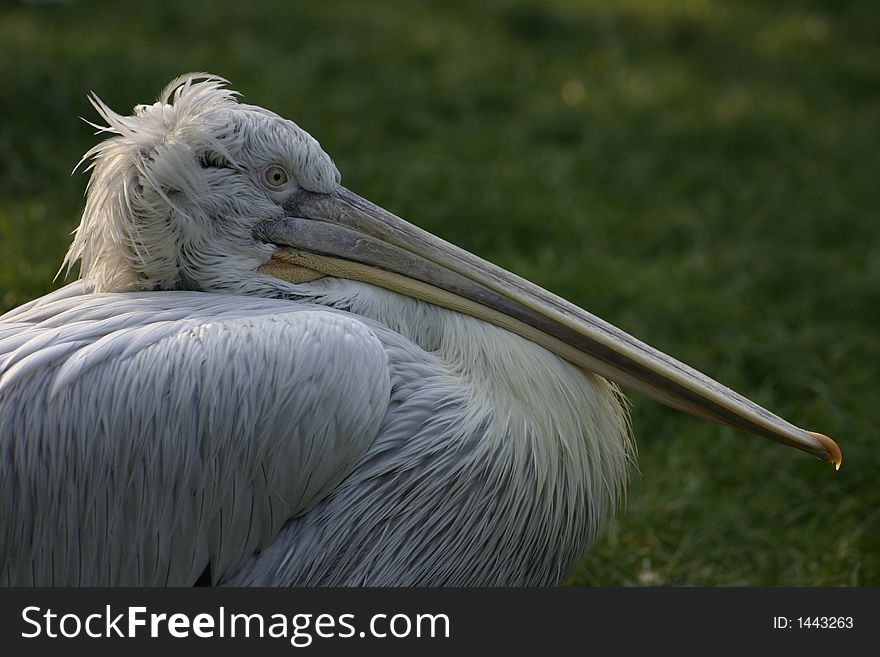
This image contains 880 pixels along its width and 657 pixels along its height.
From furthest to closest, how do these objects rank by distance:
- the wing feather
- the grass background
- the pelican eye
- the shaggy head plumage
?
the grass background → the pelican eye → the shaggy head plumage → the wing feather

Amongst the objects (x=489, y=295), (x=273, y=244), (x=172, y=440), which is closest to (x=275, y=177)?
(x=273, y=244)

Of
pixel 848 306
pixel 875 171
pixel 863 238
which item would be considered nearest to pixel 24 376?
pixel 848 306

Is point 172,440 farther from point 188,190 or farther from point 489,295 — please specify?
point 489,295

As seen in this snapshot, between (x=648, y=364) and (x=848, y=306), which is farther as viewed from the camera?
(x=848, y=306)

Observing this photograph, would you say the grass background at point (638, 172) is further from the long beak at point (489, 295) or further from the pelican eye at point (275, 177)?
the pelican eye at point (275, 177)

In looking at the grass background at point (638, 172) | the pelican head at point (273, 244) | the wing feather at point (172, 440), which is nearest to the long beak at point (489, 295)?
the pelican head at point (273, 244)

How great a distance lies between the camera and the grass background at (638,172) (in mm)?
4922

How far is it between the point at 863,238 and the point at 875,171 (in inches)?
37.5

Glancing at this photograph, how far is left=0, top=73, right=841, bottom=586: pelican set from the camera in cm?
302

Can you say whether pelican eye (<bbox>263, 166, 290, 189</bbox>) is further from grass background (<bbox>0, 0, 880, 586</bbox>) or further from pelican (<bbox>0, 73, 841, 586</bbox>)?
grass background (<bbox>0, 0, 880, 586</bbox>)

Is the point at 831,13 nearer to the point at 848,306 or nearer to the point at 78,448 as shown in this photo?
the point at 848,306

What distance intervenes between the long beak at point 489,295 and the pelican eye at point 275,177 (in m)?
0.07

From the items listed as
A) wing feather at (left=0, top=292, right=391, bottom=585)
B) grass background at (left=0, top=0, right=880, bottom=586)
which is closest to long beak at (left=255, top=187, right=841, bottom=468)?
wing feather at (left=0, top=292, right=391, bottom=585)

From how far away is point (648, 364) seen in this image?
11.2 ft
